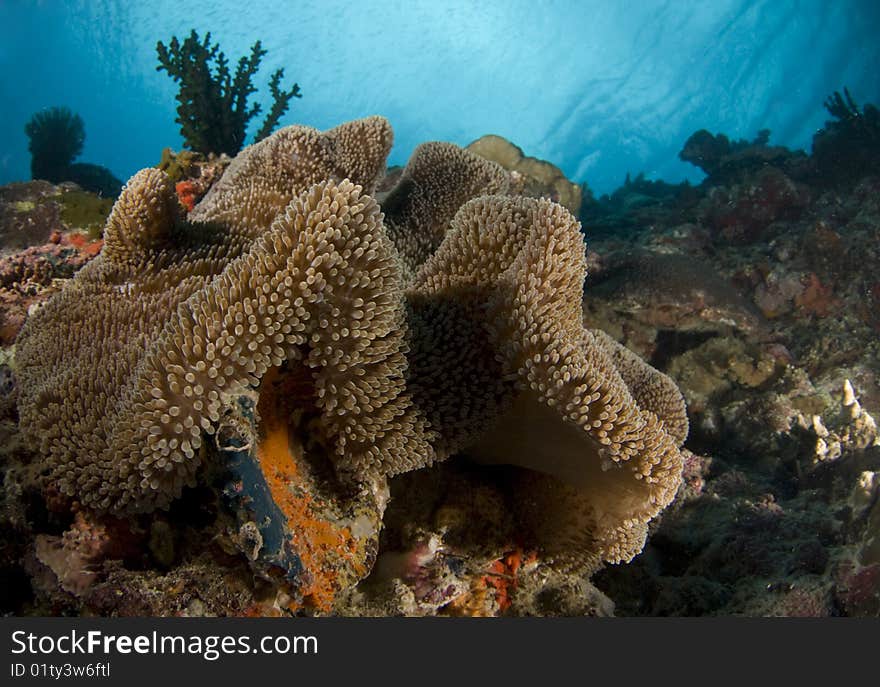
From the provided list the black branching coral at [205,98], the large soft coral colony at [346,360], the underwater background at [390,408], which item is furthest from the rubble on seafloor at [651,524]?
the black branching coral at [205,98]

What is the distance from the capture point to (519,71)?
255 ft

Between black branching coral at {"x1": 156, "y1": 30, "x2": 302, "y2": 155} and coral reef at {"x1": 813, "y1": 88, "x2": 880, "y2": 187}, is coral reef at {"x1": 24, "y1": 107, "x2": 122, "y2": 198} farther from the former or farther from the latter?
coral reef at {"x1": 813, "y1": 88, "x2": 880, "y2": 187}

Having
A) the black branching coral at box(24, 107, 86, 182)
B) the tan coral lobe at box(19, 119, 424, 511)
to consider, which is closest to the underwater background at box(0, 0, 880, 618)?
the tan coral lobe at box(19, 119, 424, 511)

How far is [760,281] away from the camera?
8102mm

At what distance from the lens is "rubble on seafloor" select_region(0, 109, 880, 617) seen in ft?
5.82

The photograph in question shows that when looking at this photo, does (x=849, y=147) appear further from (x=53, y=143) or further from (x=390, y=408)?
(x=53, y=143)

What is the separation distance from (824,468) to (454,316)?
5032 mm

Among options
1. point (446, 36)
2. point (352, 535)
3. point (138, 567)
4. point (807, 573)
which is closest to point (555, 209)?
point (352, 535)

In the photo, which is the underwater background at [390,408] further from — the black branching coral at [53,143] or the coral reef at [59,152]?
the black branching coral at [53,143]

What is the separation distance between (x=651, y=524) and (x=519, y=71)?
85.6 m

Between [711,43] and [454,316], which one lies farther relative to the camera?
[711,43]

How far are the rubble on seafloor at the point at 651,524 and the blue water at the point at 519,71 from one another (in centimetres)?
3358

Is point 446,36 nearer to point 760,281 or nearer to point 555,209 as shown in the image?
point 760,281

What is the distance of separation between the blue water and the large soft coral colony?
38824 mm
